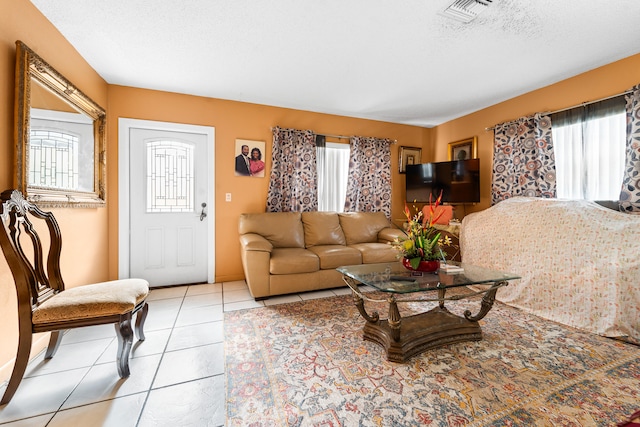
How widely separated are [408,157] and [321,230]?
7.33ft

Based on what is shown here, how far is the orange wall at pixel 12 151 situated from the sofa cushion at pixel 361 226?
9.48ft

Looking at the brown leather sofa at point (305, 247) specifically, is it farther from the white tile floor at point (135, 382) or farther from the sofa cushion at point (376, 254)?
the white tile floor at point (135, 382)

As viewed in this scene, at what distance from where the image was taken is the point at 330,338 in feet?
6.56

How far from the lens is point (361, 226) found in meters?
3.80

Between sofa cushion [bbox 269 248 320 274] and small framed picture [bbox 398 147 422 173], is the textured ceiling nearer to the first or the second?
small framed picture [bbox 398 147 422 173]

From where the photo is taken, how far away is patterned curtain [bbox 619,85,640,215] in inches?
91.1

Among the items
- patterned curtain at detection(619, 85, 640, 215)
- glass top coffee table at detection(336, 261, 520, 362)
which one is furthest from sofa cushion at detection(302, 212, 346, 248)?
patterned curtain at detection(619, 85, 640, 215)

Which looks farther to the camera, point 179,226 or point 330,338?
point 179,226

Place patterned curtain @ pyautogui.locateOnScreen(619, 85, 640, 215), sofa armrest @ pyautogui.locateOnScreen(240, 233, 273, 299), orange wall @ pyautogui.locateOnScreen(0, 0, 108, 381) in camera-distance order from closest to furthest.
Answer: orange wall @ pyautogui.locateOnScreen(0, 0, 108, 381) < patterned curtain @ pyautogui.locateOnScreen(619, 85, 640, 215) < sofa armrest @ pyautogui.locateOnScreen(240, 233, 273, 299)

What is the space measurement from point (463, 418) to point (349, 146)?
11.8 feet

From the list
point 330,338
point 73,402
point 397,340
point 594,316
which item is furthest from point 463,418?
point 73,402

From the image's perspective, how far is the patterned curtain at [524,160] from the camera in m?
3.00

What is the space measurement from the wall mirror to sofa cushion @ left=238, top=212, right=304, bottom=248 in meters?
1.52

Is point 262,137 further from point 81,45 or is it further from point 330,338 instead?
point 330,338
